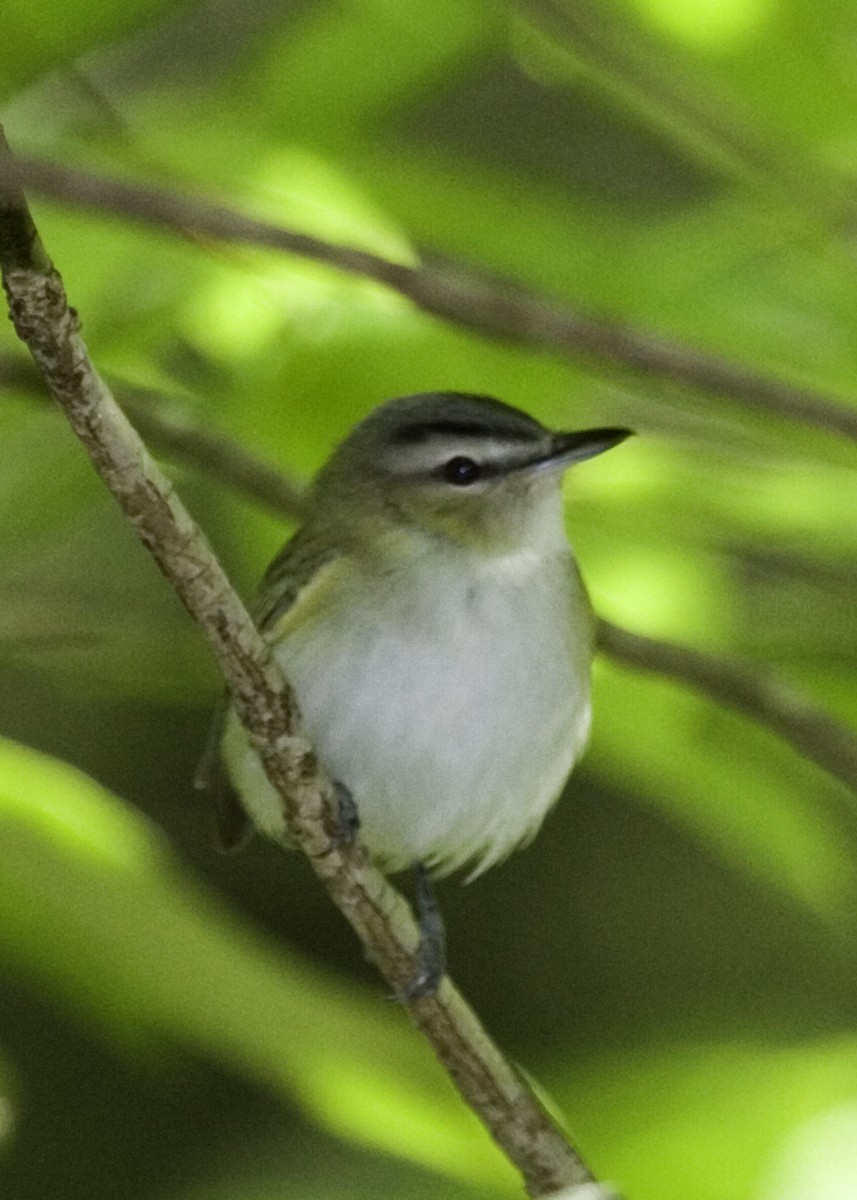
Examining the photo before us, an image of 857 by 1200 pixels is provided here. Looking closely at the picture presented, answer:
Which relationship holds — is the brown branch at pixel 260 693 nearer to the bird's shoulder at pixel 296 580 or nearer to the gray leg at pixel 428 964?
the gray leg at pixel 428 964

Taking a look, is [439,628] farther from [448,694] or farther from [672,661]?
[672,661]

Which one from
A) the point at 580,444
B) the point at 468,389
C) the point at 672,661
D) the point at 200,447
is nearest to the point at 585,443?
the point at 580,444

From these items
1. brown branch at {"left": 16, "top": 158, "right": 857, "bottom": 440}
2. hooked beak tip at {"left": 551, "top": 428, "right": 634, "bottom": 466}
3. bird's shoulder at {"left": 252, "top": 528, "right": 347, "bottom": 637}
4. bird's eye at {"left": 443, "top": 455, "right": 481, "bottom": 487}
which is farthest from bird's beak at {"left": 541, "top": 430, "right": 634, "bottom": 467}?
brown branch at {"left": 16, "top": 158, "right": 857, "bottom": 440}

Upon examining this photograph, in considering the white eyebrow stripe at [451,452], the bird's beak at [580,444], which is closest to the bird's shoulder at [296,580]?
the white eyebrow stripe at [451,452]

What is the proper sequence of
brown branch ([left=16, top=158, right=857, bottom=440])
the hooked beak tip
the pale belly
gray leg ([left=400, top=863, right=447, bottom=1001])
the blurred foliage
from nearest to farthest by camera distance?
brown branch ([left=16, top=158, right=857, bottom=440])
the blurred foliage
gray leg ([left=400, top=863, right=447, bottom=1001])
the hooked beak tip
the pale belly

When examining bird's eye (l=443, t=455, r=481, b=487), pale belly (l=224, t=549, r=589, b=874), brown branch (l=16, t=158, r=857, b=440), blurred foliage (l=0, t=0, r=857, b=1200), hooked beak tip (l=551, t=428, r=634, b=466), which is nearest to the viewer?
→ brown branch (l=16, t=158, r=857, b=440)

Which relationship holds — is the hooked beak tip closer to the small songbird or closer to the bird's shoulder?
the small songbird

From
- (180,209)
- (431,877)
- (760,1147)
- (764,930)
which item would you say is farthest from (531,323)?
(764,930)
